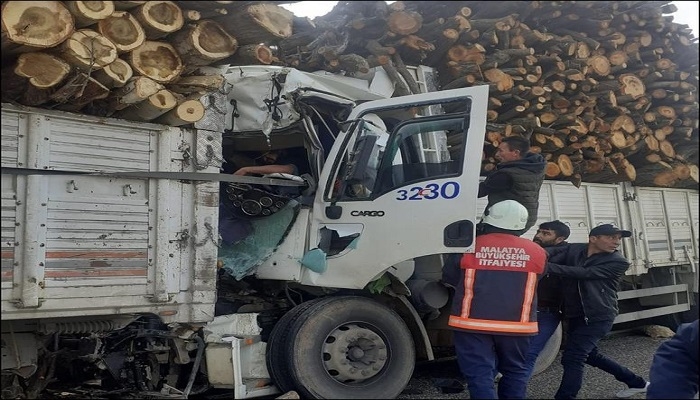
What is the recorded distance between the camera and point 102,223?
13.0 feet

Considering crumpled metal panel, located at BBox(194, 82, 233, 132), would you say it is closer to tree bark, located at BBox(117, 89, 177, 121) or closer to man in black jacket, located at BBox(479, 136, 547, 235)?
tree bark, located at BBox(117, 89, 177, 121)

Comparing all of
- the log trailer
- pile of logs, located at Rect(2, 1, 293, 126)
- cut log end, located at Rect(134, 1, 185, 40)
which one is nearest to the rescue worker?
the log trailer

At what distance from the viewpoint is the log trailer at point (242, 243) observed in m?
3.84

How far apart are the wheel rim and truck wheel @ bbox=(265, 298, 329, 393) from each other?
0.91 ft

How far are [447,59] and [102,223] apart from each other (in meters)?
3.87

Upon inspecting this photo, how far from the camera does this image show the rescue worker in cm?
404

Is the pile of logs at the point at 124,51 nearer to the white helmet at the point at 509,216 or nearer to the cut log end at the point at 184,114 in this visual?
the cut log end at the point at 184,114

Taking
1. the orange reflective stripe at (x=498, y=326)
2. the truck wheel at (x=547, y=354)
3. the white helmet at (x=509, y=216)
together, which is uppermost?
the white helmet at (x=509, y=216)

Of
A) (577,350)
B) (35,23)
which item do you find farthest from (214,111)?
(577,350)

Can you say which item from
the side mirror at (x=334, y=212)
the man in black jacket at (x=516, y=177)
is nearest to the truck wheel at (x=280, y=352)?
the side mirror at (x=334, y=212)

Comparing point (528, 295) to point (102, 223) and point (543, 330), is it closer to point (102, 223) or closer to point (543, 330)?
point (543, 330)

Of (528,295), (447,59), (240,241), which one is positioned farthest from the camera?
(447,59)

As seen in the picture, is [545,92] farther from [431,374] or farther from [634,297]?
[431,374]

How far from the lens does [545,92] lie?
6.99 meters
